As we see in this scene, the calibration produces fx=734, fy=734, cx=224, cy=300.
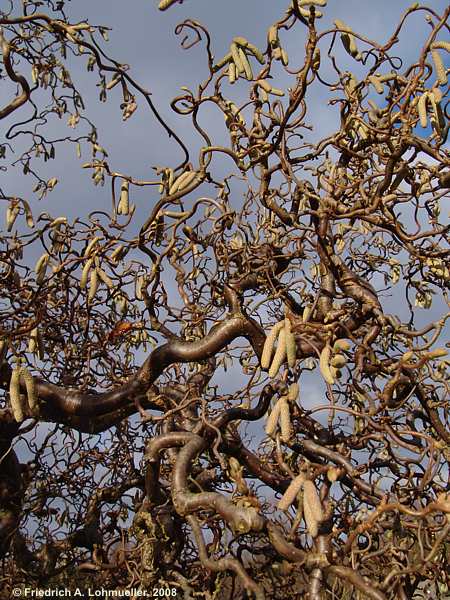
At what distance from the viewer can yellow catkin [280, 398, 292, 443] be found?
2064 millimetres

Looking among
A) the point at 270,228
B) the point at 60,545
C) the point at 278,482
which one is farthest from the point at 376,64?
the point at 60,545

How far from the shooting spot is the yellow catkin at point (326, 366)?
223 centimetres

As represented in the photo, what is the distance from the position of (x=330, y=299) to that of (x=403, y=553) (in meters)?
1.10

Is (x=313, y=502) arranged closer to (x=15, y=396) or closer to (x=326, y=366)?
(x=326, y=366)

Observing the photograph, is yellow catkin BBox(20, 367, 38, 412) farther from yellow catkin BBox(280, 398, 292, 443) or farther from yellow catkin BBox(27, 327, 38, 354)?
yellow catkin BBox(280, 398, 292, 443)

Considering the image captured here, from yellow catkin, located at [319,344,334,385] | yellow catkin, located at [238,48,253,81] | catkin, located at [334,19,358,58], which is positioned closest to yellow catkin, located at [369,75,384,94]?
catkin, located at [334,19,358,58]

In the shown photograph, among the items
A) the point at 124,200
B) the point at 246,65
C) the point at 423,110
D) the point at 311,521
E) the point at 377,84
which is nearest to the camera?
the point at 311,521

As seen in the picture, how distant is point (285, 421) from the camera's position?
211 centimetres

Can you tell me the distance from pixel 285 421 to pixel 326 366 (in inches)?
10.6

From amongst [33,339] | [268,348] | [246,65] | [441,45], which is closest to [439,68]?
[441,45]

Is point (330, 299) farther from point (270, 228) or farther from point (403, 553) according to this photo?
point (403, 553)

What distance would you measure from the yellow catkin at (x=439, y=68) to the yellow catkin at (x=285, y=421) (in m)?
1.39

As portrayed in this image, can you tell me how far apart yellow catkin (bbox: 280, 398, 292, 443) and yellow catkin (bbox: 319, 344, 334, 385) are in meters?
0.16

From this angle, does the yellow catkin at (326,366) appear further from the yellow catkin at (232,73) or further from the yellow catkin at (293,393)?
the yellow catkin at (232,73)
